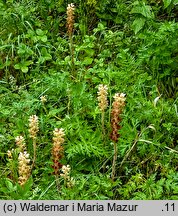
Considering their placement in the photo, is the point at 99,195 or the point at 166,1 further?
the point at 166,1

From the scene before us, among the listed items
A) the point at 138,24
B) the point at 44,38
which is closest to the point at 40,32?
the point at 44,38

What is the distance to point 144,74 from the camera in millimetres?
4078

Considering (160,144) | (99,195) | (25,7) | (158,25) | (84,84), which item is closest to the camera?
(99,195)

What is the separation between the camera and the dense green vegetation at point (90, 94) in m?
3.40

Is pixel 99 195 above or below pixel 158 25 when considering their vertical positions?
below

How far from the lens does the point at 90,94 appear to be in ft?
12.6

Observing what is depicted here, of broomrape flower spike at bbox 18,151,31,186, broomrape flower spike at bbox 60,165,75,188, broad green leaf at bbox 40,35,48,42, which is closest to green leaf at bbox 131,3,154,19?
broad green leaf at bbox 40,35,48,42

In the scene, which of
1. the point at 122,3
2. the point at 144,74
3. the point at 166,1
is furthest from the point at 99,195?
the point at 122,3

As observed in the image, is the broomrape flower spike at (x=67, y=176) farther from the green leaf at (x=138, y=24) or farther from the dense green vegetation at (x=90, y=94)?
the green leaf at (x=138, y=24)

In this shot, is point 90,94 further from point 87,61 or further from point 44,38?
point 44,38

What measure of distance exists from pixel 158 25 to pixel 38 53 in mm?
997

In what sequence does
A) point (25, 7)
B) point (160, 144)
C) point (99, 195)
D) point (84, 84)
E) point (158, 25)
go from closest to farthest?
point (99, 195), point (160, 144), point (84, 84), point (158, 25), point (25, 7)

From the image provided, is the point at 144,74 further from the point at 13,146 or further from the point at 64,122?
the point at 13,146

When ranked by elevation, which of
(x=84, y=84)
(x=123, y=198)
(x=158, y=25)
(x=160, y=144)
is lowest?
(x=123, y=198)
